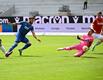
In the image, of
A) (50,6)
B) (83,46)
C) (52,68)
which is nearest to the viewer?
(52,68)

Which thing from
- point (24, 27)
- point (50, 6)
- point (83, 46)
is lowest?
point (50, 6)

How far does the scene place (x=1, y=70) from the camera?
522 inches

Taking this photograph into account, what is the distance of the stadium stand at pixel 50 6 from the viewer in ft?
158

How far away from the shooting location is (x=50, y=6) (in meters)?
49.5

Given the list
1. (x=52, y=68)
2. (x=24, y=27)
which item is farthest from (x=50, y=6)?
(x=52, y=68)

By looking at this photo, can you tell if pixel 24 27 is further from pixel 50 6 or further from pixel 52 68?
pixel 50 6

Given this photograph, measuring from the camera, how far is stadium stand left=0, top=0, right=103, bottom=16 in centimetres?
4819

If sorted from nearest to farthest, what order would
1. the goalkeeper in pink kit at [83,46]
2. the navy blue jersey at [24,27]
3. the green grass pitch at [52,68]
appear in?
the green grass pitch at [52,68] → the goalkeeper in pink kit at [83,46] → the navy blue jersey at [24,27]

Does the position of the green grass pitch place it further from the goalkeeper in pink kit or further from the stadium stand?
the stadium stand

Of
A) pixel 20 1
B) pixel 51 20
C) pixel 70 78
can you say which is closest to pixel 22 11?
pixel 20 1

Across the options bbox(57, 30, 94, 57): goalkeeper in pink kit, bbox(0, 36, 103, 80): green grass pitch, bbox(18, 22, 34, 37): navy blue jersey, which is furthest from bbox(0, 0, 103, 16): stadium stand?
bbox(0, 36, 103, 80): green grass pitch

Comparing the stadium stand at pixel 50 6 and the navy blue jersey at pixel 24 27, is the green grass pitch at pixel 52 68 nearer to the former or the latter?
the navy blue jersey at pixel 24 27

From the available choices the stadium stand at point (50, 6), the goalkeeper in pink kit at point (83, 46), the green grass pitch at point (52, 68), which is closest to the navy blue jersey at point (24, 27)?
the green grass pitch at point (52, 68)

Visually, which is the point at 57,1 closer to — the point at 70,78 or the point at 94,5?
→ the point at 94,5
